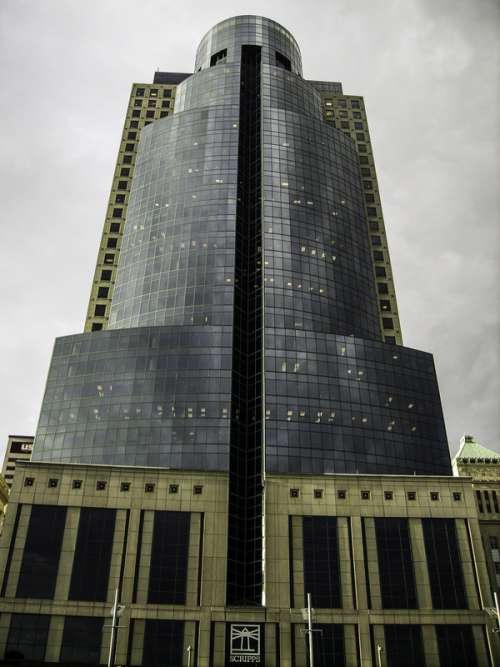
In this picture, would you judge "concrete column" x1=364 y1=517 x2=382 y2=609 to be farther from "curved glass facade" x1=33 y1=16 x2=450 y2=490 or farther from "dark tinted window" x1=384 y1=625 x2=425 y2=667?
"curved glass facade" x1=33 y1=16 x2=450 y2=490

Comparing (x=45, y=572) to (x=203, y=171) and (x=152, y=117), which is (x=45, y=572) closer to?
(x=203, y=171)

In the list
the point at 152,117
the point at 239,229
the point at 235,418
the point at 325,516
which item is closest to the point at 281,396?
the point at 235,418

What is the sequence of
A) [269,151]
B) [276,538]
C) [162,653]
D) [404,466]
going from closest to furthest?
[162,653], [276,538], [404,466], [269,151]

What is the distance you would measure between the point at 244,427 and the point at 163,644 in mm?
37928

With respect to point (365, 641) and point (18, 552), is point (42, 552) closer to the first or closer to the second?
point (18, 552)

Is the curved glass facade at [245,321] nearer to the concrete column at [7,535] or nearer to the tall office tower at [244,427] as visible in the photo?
the tall office tower at [244,427]

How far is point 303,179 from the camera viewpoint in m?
138

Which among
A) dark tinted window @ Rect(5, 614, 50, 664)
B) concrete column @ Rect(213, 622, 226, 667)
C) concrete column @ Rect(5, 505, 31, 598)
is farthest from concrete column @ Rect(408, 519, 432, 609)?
concrete column @ Rect(5, 505, 31, 598)

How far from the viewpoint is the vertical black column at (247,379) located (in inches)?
3812

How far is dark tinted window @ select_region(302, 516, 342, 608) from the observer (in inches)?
3415

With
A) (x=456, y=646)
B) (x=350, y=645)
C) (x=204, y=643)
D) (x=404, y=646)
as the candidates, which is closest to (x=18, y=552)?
(x=204, y=643)

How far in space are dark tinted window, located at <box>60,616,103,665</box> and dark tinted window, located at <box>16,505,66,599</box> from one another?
190 inches

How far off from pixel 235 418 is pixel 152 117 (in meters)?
92.0

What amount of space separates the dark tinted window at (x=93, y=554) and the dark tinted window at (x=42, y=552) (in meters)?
2.65
